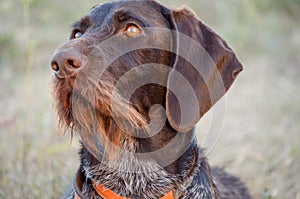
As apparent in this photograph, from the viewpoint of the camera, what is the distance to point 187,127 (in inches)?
133

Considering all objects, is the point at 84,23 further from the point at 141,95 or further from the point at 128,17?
the point at 141,95

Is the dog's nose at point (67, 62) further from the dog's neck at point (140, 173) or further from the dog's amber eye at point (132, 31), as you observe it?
the dog's neck at point (140, 173)

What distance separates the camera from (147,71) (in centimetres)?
340

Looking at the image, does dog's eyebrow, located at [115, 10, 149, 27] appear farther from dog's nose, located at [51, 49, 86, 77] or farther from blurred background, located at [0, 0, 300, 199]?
blurred background, located at [0, 0, 300, 199]

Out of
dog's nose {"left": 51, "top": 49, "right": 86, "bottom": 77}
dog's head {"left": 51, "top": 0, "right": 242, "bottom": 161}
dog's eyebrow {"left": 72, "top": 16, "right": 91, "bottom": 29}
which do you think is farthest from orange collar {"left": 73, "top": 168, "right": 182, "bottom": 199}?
dog's eyebrow {"left": 72, "top": 16, "right": 91, "bottom": 29}

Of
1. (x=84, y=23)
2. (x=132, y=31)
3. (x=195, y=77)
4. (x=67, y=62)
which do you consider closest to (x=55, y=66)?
(x=67, y=62)

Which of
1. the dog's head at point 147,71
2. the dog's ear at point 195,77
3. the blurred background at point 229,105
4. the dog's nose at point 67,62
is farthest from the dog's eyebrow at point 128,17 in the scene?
the blurred background at point 229,105

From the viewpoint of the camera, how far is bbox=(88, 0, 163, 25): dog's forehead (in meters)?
3.45

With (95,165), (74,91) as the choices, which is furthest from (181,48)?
(95,165)

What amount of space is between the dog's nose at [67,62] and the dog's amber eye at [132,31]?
1.65 ft

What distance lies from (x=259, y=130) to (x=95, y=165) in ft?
13.3

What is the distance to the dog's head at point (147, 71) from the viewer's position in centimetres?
320

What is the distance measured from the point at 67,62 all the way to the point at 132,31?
640 millimetres

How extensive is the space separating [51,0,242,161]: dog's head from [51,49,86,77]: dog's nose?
180 millimetres
